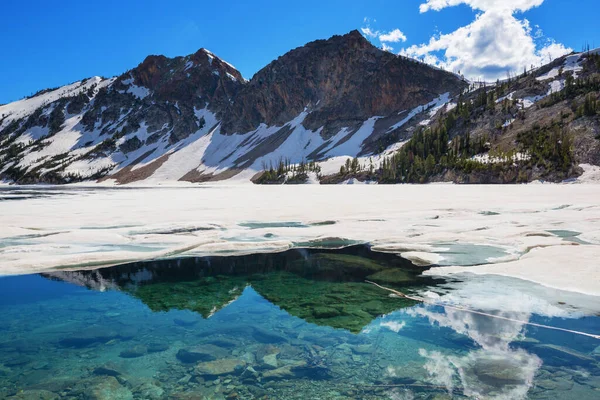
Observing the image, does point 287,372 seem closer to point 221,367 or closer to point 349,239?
point 221,367

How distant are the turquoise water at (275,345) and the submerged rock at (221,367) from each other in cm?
3

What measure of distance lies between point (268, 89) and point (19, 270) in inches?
7260

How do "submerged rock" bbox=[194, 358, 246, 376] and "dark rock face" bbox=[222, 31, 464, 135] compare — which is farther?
"dark rock face" bbox=[222, 31, 464, 135]

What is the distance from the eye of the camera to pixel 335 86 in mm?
170250

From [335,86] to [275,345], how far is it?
174192 mm

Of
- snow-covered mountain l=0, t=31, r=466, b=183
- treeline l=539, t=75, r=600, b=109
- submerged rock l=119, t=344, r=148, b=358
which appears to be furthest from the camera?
snow-covered mountain l=0, t=31, r=466, b=183

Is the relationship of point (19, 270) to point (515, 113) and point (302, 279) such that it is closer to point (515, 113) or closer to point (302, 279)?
point (302, 279)

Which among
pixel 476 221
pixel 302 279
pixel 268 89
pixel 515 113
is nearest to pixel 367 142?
pixel 515 113

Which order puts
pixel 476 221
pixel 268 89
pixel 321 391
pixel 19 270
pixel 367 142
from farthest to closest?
pixel 268 89, pixel 367 142, pixel 476 221, pixel 19 270, pixel 321 391

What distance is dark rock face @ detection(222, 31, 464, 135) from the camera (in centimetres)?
15050

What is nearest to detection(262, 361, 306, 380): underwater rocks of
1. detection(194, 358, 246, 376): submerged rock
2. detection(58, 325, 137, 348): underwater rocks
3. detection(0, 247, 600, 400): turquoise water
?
detection(0, 247, 600, 400): turquoise water

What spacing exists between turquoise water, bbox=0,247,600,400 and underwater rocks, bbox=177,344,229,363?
0.02 metres

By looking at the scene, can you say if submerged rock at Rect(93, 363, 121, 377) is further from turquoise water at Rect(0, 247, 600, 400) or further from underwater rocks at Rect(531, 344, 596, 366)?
underwater rocks at Rect(531, 344, 596, 366)

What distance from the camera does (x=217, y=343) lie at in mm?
5688
